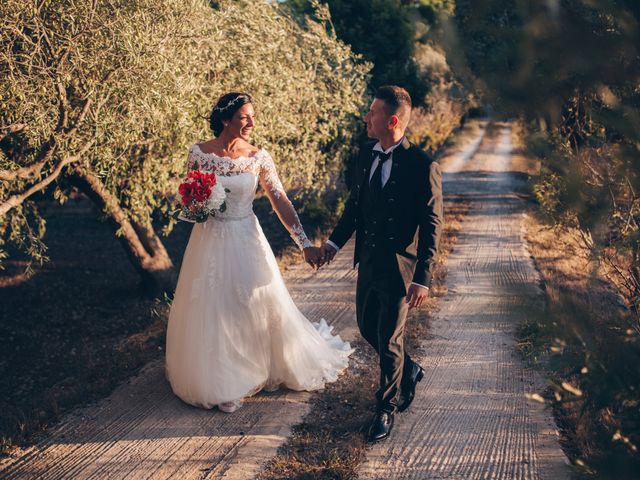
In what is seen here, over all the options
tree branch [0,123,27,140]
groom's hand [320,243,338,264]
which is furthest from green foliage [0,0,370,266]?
groom's hand [320,243,338,264]

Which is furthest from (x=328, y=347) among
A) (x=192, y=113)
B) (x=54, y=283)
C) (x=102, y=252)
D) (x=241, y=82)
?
(x=102, y=252)

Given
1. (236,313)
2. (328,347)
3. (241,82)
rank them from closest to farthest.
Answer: (236,313) → (328,347) → (241,82)

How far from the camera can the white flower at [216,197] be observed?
185 inches

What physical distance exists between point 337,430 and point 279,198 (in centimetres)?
208

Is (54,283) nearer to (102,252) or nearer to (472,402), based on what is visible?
(102,252)

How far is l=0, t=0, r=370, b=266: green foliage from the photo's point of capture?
5.62m

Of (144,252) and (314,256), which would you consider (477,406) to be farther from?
(144,252)

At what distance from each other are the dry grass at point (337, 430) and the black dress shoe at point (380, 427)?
84 millimetres

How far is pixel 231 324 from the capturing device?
4836 millimetres

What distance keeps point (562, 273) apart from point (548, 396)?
4.21m

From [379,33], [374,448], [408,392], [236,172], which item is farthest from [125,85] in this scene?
[379,33]

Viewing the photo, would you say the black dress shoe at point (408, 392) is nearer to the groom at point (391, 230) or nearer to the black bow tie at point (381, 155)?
the groom at point (391, 230)

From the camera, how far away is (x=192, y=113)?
7.52m

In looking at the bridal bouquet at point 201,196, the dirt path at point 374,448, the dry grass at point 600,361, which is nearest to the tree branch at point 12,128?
the bridal bouquet at point 201,196
